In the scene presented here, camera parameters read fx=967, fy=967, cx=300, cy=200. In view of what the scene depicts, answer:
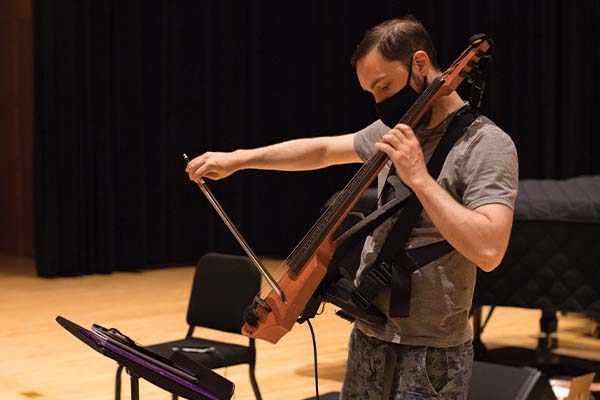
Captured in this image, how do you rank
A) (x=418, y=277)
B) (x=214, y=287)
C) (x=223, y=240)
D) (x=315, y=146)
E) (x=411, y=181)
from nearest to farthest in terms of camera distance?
(x=411, y=181)
(x=418, y=277)
(x=315, y=146)
(x=214, y=287)
(x=223, y=240)

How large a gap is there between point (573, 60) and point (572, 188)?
3108 mm

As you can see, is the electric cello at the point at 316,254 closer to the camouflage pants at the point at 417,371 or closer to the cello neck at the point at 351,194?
the cello neck at the point at 351,194

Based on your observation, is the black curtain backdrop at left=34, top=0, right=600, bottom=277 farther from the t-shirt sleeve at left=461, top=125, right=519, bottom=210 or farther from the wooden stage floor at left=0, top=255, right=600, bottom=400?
the t-shirt sleeve at left=461, top=125, right=519, bottom=210

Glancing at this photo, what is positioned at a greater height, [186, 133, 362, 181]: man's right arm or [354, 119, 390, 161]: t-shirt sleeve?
[354, 119, 390, 161]: t-shirt sleeve

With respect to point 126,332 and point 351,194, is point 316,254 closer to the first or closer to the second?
point 351,194

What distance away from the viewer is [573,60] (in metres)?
7.35

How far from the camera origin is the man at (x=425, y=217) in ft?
5.84

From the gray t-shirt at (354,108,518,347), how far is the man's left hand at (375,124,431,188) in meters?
0.13

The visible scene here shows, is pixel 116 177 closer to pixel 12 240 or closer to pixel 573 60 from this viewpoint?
pixel 12 240

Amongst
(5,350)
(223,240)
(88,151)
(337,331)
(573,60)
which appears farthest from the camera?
(223,240)

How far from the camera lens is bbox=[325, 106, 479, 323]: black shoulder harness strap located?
1.90m

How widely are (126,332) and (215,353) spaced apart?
2278mm

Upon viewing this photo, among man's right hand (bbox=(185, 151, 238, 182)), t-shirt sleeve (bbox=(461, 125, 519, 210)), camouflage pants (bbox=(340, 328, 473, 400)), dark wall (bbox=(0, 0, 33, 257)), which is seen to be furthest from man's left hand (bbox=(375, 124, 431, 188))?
dark wall (bbox=(0, 0, 33, 257))

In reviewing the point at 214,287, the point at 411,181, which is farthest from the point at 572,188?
the point at 411,181
